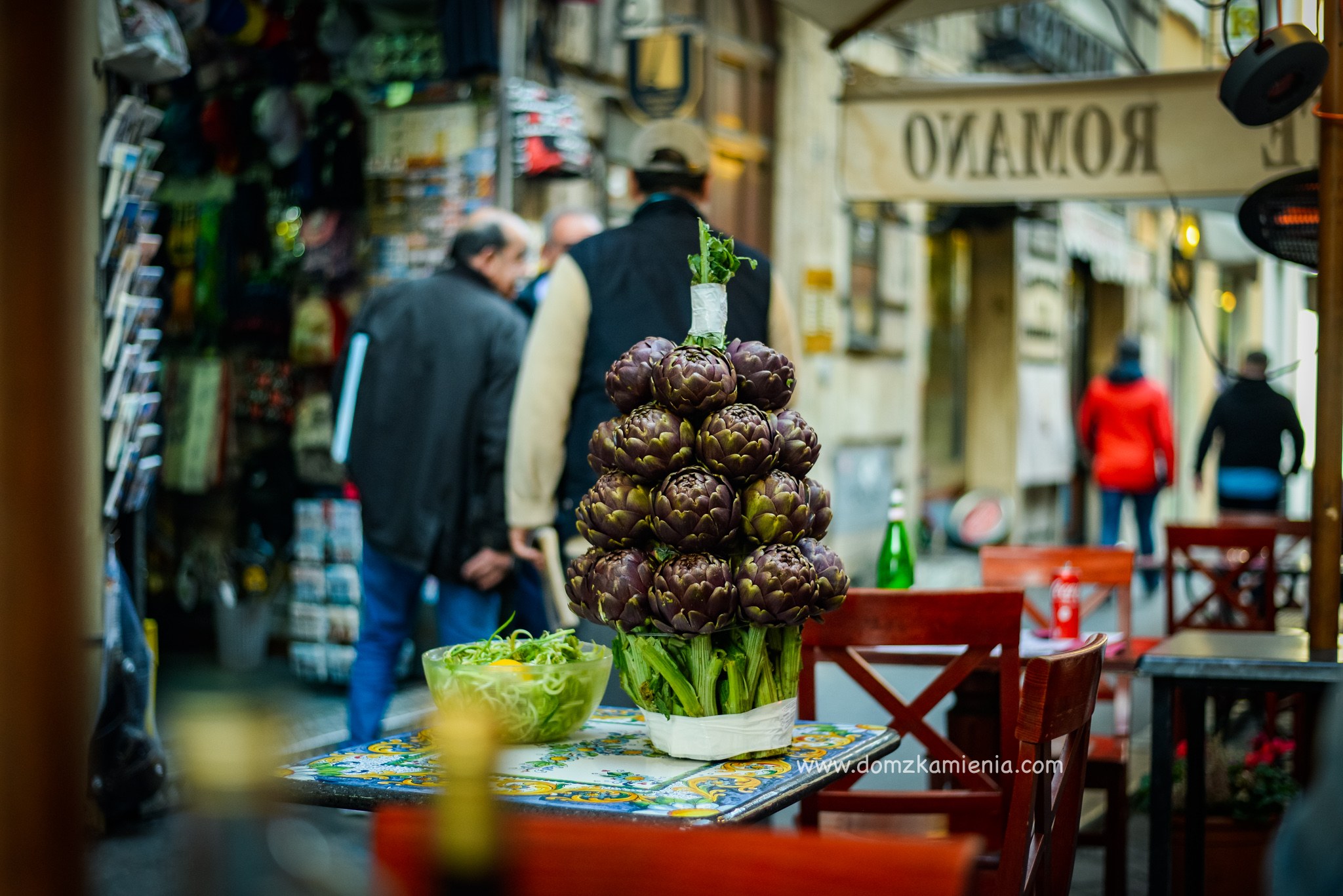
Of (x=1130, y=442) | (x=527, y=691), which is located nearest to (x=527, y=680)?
(x=527, y=691)

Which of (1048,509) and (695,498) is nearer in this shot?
(695,498)

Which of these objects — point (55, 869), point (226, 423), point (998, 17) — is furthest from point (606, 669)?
point (998, 17)

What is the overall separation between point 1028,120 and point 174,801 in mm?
3838

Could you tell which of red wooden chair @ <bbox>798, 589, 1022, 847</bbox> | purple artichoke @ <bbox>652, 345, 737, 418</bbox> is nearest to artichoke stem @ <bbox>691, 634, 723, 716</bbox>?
purple artichoke @ <bbox>652, 345, 737, 418</bbox>

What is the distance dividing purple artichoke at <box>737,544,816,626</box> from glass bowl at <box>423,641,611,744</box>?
0.35m

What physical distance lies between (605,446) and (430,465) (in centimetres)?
296

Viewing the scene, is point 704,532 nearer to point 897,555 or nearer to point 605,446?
point 605,446

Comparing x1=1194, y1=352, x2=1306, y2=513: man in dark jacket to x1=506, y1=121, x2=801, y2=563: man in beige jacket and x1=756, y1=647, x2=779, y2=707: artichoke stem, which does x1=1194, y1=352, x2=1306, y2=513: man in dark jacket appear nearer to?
x1=506, y1=121, x2=801, y2=563: man in beige jacket

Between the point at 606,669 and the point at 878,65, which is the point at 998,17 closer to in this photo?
the point at 878,65

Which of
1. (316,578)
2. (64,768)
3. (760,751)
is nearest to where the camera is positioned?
(64,768)

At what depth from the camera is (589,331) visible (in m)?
4.05

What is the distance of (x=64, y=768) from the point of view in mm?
760

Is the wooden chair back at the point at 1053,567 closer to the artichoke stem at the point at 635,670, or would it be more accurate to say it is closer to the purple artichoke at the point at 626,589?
the artichoke stem at the point at 635,670

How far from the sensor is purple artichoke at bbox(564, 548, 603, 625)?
2.38m
